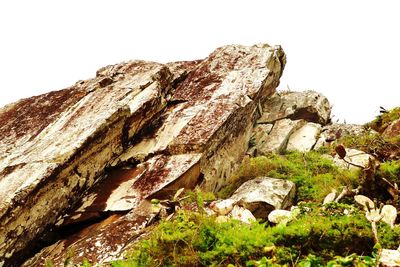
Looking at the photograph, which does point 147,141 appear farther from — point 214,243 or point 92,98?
point 214,243

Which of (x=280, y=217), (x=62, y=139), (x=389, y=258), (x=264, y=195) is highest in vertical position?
(x=389, y=258)

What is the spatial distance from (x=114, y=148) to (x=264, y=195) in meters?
3.85

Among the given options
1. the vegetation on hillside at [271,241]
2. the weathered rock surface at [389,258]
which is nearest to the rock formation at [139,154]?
the weathered rock surface at [389,258]

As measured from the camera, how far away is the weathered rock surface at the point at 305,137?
13.8 meters

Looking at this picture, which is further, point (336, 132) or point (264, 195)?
point (336, 132)

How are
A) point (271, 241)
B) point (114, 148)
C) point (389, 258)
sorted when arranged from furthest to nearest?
point (114, 148), point (271, 241), point (389, 258)

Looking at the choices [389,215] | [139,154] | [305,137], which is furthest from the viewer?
[305,137]

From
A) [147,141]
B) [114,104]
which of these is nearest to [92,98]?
[114,104]

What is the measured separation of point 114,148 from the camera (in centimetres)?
1022

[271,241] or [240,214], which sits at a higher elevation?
[271,241]

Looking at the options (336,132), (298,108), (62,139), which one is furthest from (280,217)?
(298,108)

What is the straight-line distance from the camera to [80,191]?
909 cm

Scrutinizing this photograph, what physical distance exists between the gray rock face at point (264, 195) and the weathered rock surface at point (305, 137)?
446 cm

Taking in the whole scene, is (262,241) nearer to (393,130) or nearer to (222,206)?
(222,206)
